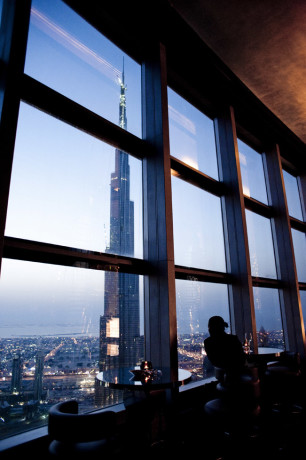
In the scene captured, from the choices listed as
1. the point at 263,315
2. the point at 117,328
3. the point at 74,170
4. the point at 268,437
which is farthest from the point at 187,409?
the point at 74,170

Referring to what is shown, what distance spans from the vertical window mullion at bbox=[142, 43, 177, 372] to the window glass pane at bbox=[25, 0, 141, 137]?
0.21 metres

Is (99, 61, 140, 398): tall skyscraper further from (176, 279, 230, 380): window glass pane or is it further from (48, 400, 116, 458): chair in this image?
(48, 400, 116, 458): chair

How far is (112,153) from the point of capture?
11.8 feet

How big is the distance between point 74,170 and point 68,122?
0.51m

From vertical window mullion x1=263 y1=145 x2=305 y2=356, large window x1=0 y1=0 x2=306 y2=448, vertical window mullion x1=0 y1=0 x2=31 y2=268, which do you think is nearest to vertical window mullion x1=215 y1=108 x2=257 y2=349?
large window x1=0 y1=0 x2=306 y2=448

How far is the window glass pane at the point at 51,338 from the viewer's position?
7.46ft

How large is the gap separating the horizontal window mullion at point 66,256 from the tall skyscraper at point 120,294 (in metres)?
0.10

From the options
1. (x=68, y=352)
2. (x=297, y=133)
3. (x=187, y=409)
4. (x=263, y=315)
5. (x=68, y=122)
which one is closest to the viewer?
(x=68, y=352)

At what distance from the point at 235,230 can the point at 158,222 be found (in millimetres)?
2005

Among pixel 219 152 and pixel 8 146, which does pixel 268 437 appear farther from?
pixel 219 152

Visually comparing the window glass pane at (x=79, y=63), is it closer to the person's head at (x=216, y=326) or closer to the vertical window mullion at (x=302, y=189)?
the person's head at (x=216, y=326)

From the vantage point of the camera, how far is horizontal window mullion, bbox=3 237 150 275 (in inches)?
93.5

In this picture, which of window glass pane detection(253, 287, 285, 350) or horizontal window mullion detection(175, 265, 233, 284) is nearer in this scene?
horizontal window mullion detection(175, 265, 233, 284)

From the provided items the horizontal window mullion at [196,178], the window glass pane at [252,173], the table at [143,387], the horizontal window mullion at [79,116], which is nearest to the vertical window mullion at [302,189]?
the window glass pane at [252,173]
